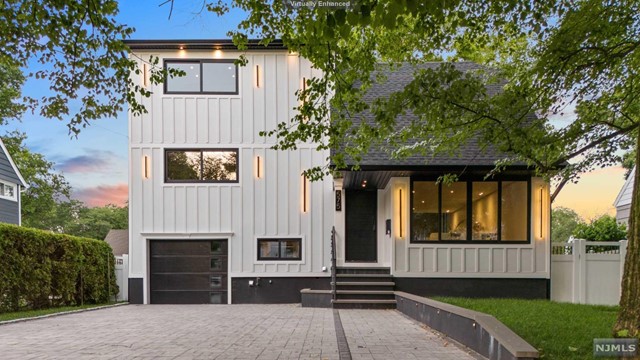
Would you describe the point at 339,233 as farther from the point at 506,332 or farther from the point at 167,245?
the point at 506,332

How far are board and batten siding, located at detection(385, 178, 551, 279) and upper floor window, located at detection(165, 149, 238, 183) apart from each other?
5.69m

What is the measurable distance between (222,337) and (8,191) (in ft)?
54.0

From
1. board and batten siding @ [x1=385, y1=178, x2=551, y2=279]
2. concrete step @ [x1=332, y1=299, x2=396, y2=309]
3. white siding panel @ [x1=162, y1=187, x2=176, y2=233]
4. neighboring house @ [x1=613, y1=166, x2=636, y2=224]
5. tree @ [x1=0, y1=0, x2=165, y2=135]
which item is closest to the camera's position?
tree @ [x1=0, y1=0, x2=165, y2=135]

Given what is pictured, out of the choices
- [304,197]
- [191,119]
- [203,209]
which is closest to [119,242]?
[203,209]

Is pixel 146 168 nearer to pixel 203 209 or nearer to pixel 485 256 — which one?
pixel 203 209

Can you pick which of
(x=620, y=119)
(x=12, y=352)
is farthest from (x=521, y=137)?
(x=12, y=352)

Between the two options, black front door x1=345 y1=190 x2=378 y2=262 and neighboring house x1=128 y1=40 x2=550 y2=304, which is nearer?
black front door x1=345 y1=190 x2=378 y2=262

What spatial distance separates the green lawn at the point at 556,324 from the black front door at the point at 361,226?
15.2 feet

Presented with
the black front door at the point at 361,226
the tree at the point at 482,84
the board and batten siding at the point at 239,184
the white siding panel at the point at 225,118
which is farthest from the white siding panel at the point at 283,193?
the tree at the point at 482,84

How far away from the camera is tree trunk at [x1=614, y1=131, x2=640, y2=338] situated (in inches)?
178

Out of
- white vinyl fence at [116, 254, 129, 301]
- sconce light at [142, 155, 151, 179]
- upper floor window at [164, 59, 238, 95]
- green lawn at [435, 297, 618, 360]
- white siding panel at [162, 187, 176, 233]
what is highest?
upper floor window at [164, 59, 238, 95]

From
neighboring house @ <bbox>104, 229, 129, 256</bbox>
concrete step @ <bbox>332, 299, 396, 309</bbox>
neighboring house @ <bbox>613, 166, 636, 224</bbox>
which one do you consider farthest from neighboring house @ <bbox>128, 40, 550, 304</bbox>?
neighboring house @ <bbox>104, 229, 129, 256</bbox>

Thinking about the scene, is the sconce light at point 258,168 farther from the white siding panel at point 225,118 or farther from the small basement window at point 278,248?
the small basement window at point 278,248

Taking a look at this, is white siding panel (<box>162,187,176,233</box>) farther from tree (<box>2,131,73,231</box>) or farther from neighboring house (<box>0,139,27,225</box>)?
tree (<box>2,131,73,231</box>)
